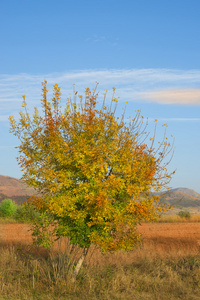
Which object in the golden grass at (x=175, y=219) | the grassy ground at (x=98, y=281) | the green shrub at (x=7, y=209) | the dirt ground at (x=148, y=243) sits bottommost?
the grassy ground at (x=98, y=281)

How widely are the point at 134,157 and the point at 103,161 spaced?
1.01 m

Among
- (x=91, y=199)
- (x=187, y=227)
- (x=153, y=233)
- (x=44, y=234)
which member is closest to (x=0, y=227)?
(x=153, y=233)

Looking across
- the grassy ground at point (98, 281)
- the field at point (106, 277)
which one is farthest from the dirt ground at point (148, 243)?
the grassy ground at point (98, 281)

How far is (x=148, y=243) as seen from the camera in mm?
19125

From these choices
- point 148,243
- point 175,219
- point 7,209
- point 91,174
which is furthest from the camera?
point 175,219

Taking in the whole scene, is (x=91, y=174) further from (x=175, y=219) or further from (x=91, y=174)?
(x=175, y=219)

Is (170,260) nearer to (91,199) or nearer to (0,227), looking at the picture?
(91,199)

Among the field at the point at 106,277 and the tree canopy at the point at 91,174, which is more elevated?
the tree canopy at the point at 91,174

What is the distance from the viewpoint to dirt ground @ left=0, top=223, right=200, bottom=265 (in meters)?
14.7

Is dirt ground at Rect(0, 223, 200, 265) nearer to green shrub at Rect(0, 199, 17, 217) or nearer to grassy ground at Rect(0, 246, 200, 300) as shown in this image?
grassy ground at Rect(0, 246, 200, 300)

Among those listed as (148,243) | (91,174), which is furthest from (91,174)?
(148,243)

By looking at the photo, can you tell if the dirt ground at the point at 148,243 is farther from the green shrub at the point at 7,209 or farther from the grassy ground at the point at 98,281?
the green shrub at the point at 7,209

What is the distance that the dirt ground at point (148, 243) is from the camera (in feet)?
48.2

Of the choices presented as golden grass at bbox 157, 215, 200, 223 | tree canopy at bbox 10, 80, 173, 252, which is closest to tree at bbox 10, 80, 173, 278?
tree canopy at bbox 10, 80, 173, 252
